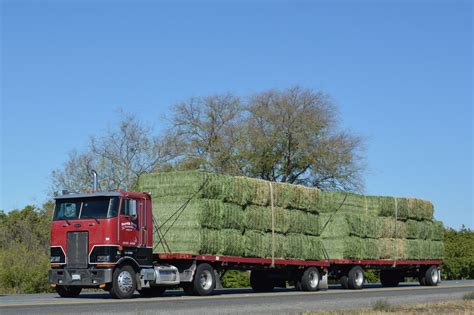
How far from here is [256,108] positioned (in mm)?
60219

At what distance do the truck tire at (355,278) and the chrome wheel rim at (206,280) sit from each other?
8659 millimetres

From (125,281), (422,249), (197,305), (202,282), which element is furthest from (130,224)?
(422,249)

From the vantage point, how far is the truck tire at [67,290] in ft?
81.7

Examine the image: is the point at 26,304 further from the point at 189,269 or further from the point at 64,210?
the point at 189,269

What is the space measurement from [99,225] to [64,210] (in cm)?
142

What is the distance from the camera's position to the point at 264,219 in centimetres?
2917

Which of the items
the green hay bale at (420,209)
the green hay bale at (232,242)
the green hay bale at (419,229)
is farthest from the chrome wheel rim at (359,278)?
the green hay bale at (232,242)

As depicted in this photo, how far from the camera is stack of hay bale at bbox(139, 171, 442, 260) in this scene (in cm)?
2625

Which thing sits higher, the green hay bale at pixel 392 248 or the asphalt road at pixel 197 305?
the green hay bale at pixel 392 248

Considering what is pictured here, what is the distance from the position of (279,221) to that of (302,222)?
1588 mm

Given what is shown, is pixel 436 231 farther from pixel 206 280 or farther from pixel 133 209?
pixel 133 209

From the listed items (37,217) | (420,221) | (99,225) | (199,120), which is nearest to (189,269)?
(99,225)

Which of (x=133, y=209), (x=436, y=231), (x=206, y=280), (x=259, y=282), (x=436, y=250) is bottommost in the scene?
(x=259, y=282)

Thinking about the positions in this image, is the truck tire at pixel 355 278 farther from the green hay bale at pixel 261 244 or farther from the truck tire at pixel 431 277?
the truck tire at pixel 431 277
